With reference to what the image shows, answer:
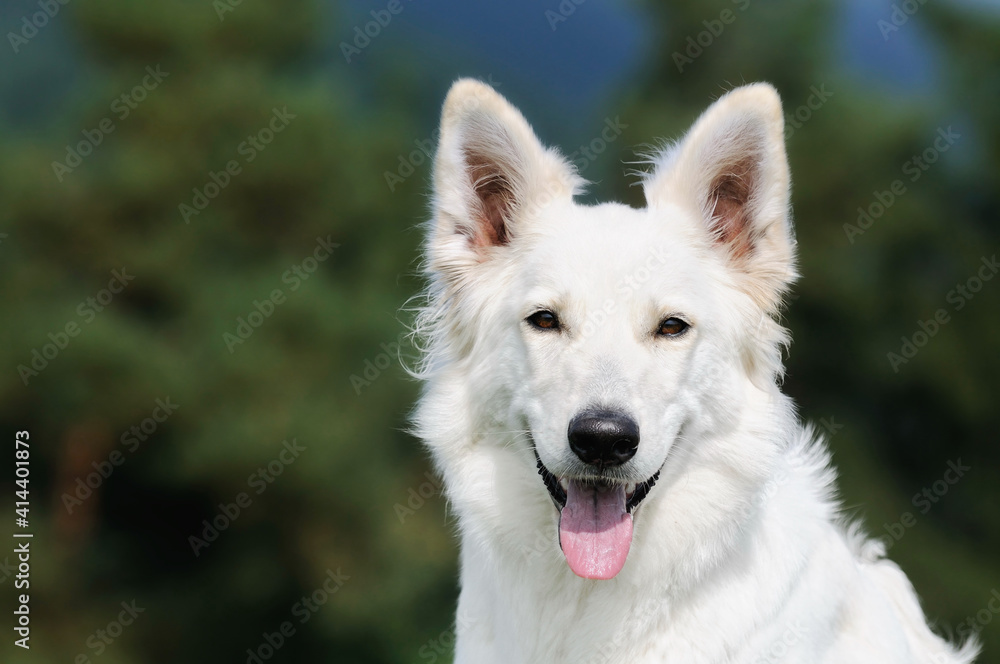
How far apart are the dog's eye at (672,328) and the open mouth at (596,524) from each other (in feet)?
1.79

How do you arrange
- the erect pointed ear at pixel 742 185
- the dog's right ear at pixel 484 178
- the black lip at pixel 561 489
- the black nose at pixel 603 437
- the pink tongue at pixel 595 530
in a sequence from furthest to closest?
the dog's right ear at pixel 484 178 < the erect pointed ear at pixel 742 185 < the black lip at pixel 561 489 < the pink tongue at pixel 595 530 < the black nose at pixel 603 437

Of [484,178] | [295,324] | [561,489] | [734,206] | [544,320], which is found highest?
[734,206]

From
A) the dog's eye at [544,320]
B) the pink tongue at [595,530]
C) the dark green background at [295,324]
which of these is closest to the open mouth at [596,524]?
the pink tongue at [595,530]

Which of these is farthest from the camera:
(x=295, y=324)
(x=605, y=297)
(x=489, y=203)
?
(x=295, y=324)

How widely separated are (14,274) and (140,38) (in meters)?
4.25

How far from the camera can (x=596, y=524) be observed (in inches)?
128

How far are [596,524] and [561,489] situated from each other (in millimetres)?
177

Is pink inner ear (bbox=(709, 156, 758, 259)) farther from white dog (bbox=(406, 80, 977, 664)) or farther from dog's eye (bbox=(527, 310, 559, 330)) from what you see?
dog's eye (bbox=(527, 310, 559, 330))

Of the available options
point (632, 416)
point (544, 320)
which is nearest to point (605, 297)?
point (544, 320)

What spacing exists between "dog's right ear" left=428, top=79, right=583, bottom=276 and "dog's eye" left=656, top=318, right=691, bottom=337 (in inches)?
28.7

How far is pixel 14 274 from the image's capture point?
566 inches

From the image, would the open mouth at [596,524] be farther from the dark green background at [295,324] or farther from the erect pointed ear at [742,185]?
the dark green background at [295,324]

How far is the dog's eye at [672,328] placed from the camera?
3.41 m

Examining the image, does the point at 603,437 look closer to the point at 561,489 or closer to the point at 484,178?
the point at 561,489
